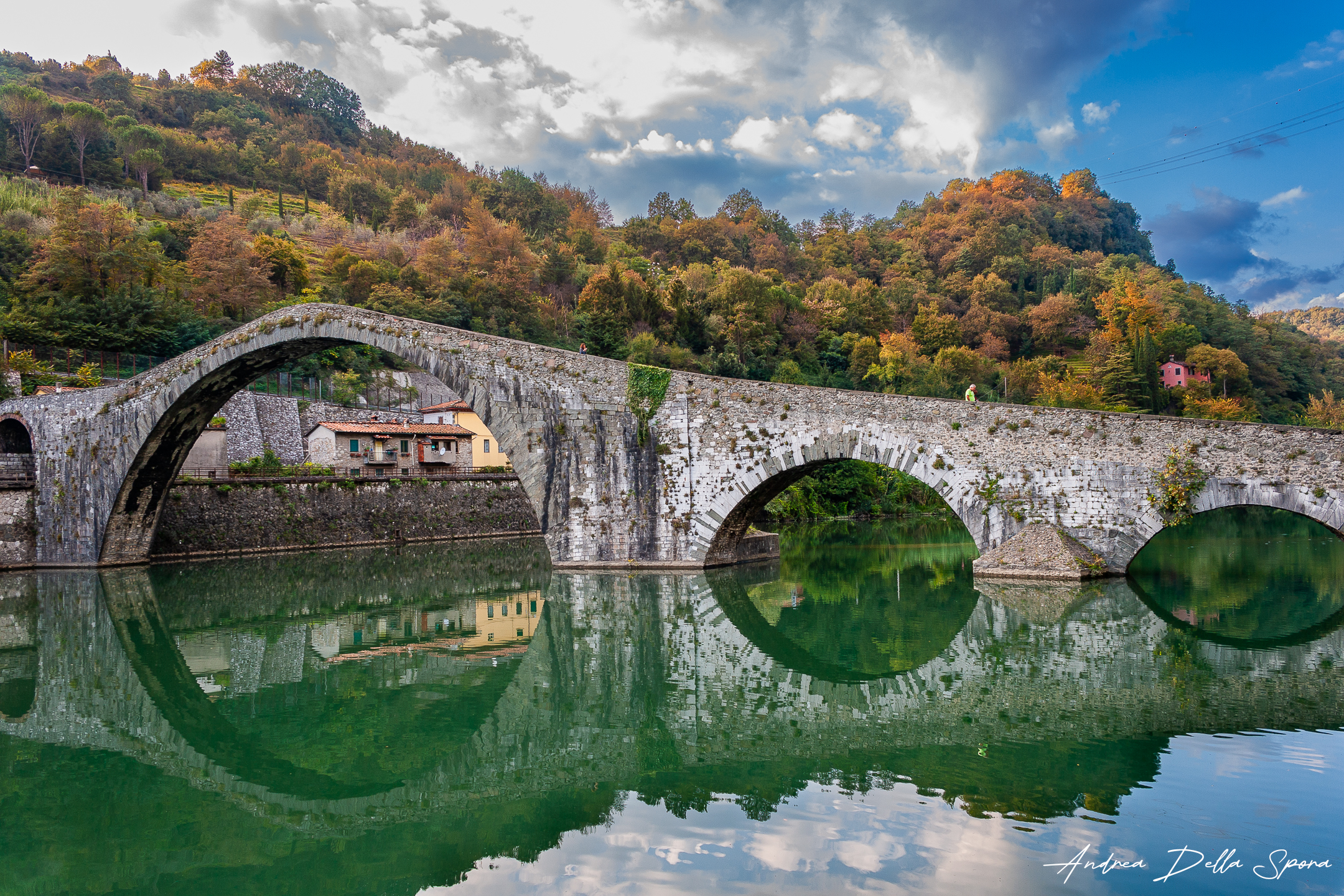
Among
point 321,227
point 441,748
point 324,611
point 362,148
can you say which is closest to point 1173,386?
point 324,611

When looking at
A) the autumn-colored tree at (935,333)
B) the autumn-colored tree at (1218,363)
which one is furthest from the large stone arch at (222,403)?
the autumn-colored tree at (1218,363)

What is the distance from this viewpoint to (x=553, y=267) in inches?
2478

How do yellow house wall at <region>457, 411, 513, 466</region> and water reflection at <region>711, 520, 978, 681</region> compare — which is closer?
water reflection at <region>711, 520, 978, 681</region>

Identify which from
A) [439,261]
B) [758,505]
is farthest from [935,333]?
[758,505]

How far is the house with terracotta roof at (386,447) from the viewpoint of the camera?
35156 millimetres

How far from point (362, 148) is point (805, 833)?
100337mm

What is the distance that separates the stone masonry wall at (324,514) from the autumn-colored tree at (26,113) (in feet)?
158

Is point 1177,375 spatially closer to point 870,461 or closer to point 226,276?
point 870,461

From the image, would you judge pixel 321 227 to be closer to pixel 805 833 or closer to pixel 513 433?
pixel 513 433

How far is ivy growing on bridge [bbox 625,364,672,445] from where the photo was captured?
62.4 ft

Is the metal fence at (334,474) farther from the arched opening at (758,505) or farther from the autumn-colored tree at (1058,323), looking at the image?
the autumn-colored tree at (1058,323)

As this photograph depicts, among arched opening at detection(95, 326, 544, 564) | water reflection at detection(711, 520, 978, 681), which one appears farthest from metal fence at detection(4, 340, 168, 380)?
water reflection at detection(711, 520, 978, 681)

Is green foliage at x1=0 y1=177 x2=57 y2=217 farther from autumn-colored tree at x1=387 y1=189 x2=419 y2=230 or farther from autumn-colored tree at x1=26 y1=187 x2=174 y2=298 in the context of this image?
autumn-colored tree at x1=387 y1=189 x2=419 y2=230

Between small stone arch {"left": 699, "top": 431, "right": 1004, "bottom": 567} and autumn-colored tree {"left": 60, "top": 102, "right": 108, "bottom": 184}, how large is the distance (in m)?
61.4
